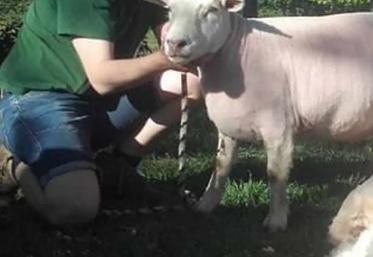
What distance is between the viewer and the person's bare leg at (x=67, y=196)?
4.48 metres

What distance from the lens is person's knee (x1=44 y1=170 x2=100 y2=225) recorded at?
4484 millimetres

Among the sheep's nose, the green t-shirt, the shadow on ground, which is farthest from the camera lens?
the green t-shirt

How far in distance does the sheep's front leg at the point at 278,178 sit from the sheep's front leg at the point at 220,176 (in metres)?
0.24

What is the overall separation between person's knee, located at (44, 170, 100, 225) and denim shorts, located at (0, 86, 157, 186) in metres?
0.04

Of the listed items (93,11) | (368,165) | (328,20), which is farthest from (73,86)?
(368,165)

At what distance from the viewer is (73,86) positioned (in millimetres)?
4590

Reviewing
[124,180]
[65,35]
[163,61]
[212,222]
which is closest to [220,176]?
[212,222]

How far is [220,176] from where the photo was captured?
A: 492cm

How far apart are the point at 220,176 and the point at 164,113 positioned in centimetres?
38

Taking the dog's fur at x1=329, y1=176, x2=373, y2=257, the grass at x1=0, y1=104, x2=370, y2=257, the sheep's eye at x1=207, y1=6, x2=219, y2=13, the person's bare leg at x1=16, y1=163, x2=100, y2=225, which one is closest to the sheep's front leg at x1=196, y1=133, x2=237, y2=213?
the grass at x1=0, y1=104, x2=370, y2=257

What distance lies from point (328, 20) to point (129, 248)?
1.37 metres

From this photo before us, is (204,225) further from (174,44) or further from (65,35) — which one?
(65,35)

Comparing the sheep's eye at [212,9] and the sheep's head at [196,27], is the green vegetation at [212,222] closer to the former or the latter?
the sheep's head at [196,27]

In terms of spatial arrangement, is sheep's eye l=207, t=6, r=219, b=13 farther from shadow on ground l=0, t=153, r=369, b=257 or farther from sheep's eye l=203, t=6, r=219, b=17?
shadow on ground l=0, t=153, r=369, b=257
